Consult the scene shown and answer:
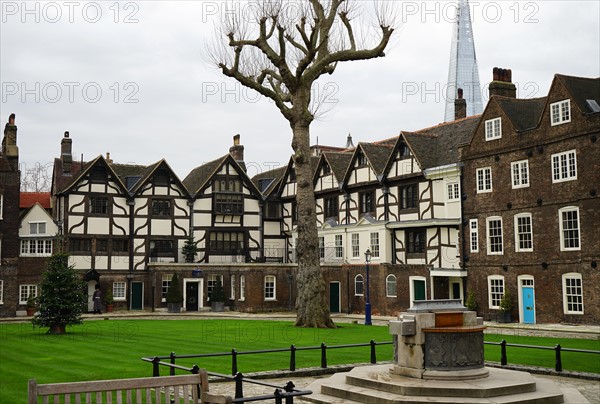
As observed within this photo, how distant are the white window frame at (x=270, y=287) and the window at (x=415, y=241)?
35.2ft

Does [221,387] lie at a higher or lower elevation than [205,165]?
lower

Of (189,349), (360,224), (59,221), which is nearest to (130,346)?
(189,349)

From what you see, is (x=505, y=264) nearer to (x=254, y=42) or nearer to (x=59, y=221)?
(x=254, y=42)

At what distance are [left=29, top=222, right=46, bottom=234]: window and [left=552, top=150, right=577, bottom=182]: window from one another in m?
32.7

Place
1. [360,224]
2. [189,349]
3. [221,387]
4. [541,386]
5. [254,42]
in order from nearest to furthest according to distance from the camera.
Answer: [541,386] < [221,387] < [189,349] < [254,42] < [360,224]

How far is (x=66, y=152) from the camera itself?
50.3m

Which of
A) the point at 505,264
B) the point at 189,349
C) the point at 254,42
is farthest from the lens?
the point at 505,264

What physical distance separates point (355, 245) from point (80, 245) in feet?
61.5

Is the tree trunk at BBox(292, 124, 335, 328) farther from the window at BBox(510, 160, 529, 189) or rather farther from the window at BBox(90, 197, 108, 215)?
the window at BBox(90, 197, 108, 215)

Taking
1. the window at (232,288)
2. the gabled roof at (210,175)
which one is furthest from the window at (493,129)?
the window at (232,288)

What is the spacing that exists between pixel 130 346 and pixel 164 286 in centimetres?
2671

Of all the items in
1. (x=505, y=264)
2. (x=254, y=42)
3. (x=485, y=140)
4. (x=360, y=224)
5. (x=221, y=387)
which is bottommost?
(x=221, y=387)

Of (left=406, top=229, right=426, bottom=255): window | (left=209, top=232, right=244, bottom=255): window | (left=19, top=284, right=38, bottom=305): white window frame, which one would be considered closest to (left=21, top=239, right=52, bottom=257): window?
(left=19, top=284, right=38, bottom=305): white window frame

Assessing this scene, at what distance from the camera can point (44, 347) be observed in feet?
71.2
